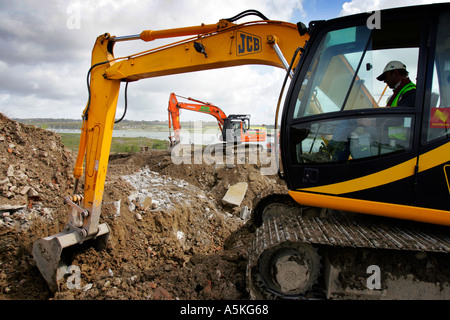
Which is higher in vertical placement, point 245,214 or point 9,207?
point 9,207

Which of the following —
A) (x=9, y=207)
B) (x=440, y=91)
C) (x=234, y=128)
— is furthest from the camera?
(x=234, y=128)

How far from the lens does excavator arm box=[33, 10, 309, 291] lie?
3102 mm

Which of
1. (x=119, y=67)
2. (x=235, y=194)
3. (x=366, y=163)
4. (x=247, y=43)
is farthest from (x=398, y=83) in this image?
(x=235, y=194)

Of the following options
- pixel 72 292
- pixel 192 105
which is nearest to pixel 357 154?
pixel 72 292

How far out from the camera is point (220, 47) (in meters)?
3.29

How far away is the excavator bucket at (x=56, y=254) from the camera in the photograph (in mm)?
3207

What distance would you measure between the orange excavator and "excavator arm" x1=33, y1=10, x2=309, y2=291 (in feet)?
27.6

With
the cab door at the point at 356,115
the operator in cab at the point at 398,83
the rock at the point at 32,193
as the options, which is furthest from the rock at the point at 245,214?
the operator in cab at the point at 398,83

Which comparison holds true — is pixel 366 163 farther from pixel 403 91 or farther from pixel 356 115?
pixel 403 91

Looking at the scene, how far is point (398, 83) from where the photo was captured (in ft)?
8.36

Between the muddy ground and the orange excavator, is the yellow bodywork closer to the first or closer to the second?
the muddy ground

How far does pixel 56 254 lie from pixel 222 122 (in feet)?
37.9

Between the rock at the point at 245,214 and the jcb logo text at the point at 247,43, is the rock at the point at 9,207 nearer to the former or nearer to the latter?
the jcb logo text at the point at 247,43
